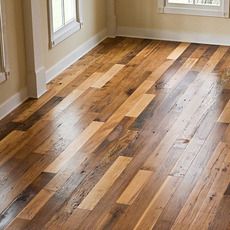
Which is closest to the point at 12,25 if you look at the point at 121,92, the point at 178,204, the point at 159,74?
the point at 121,92

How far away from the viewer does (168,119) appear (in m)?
4.37

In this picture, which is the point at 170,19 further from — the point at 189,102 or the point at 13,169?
the point at 13,169

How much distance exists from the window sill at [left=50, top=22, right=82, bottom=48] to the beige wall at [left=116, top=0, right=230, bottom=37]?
760 mm

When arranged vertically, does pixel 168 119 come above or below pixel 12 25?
below

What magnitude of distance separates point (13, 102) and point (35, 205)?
4.42 feet

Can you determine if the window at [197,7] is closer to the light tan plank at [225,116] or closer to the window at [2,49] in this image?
the light tan plank at [225,116]

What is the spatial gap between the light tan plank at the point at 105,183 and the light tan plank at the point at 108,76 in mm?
1251

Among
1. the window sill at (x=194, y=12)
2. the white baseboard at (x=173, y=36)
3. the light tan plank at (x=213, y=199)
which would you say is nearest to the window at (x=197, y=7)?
the window sill at (x=194, y=12)

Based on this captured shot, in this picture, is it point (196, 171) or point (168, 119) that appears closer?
point (196, 171)

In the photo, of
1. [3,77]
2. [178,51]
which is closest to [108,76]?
[178,51]

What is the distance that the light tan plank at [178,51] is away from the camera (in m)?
5.60

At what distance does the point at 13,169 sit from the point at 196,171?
A: 105cm

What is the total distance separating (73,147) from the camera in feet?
13.1

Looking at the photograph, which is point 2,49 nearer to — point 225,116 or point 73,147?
point 73,147
